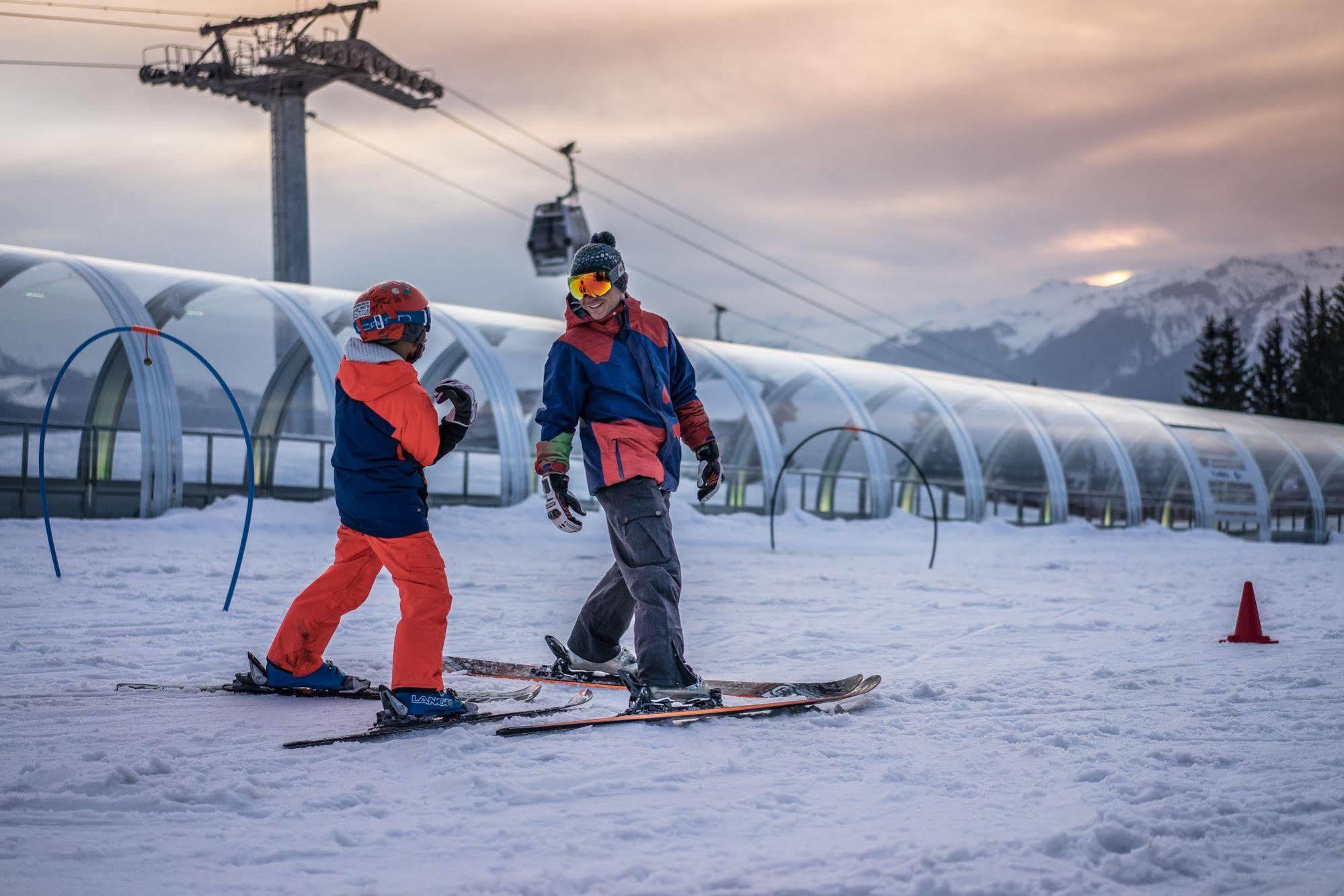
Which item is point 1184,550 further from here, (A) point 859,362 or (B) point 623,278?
(B) point 623,278

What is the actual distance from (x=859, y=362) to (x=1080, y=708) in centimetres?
1926

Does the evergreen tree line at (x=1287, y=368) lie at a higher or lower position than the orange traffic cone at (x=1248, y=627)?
higher

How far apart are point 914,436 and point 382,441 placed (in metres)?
18.4

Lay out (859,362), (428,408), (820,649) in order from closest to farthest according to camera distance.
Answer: (428,408) < (820,649) < (859,362)

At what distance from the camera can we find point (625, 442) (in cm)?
497

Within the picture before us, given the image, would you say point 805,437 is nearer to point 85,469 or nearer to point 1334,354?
point 85,469

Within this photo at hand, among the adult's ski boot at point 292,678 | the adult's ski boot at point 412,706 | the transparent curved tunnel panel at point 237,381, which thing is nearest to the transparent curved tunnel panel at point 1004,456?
the transparent curved tunnel panel at point 237,381

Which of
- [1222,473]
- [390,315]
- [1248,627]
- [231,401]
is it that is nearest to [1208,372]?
[1222,473]

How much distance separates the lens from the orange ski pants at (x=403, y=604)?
4480 millimetres

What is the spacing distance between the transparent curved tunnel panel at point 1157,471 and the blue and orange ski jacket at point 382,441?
22564mm

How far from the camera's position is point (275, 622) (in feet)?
23.7

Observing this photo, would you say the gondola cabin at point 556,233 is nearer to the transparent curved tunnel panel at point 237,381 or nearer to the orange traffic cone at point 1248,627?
the transparent curved tunnel panel at point 237,381

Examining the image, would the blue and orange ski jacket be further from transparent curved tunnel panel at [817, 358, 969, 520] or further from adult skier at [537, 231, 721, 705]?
transparent curved tunnel panel at [817, 358, 969, 520]

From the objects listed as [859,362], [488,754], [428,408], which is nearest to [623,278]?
[428,408]
